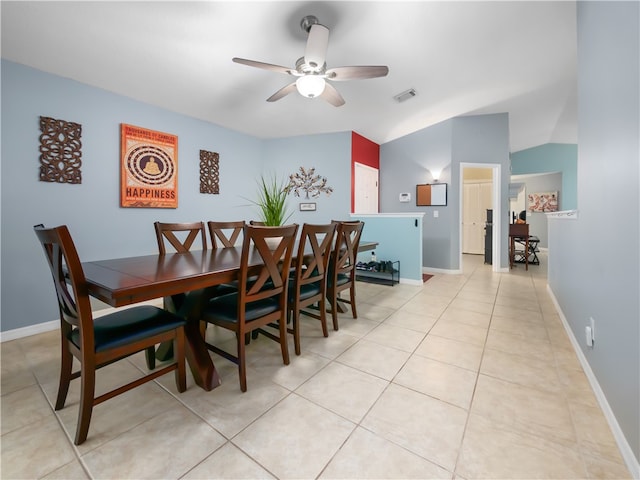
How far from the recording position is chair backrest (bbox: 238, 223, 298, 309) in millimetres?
1577

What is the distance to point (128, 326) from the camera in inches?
56.4

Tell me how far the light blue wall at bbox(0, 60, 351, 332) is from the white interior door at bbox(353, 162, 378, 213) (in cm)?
234

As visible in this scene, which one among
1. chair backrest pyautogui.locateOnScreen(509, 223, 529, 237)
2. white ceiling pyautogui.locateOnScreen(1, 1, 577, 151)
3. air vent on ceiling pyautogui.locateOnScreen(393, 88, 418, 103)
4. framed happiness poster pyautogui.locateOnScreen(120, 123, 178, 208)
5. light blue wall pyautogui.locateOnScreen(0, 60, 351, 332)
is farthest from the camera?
chair backrest pyautogui.locateOnScreen(509, 223, 529, 237)

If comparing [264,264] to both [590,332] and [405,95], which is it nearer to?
[590,332]

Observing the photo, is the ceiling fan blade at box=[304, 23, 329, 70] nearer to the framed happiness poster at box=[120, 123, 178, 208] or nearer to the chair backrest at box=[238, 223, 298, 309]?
the chair backrest at box=[238, 223, 298, 309]

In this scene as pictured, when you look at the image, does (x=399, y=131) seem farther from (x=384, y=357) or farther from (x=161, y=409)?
(x=161, y=409)

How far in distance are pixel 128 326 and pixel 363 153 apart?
15.4ft

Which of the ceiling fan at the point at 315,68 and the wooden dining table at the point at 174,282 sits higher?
the ceiling fan at the point at 315,68

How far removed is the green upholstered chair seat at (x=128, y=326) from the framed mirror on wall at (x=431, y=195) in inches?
189

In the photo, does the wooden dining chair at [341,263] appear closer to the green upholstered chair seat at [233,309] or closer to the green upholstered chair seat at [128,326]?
the green upholstered chair seat at [233,309]

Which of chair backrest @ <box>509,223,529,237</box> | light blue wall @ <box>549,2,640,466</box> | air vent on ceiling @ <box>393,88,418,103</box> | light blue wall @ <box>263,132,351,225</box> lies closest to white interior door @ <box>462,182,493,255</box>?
chair backrest @ <box>509,223,529,237</box>

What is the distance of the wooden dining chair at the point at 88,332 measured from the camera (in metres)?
1.22

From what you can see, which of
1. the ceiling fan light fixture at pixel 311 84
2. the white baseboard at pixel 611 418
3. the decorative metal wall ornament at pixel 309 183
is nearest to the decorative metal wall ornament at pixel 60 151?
the ceiling fan light fixture at pixel 311 84

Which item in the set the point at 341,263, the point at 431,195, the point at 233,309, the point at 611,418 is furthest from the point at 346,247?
the point at 431,195
